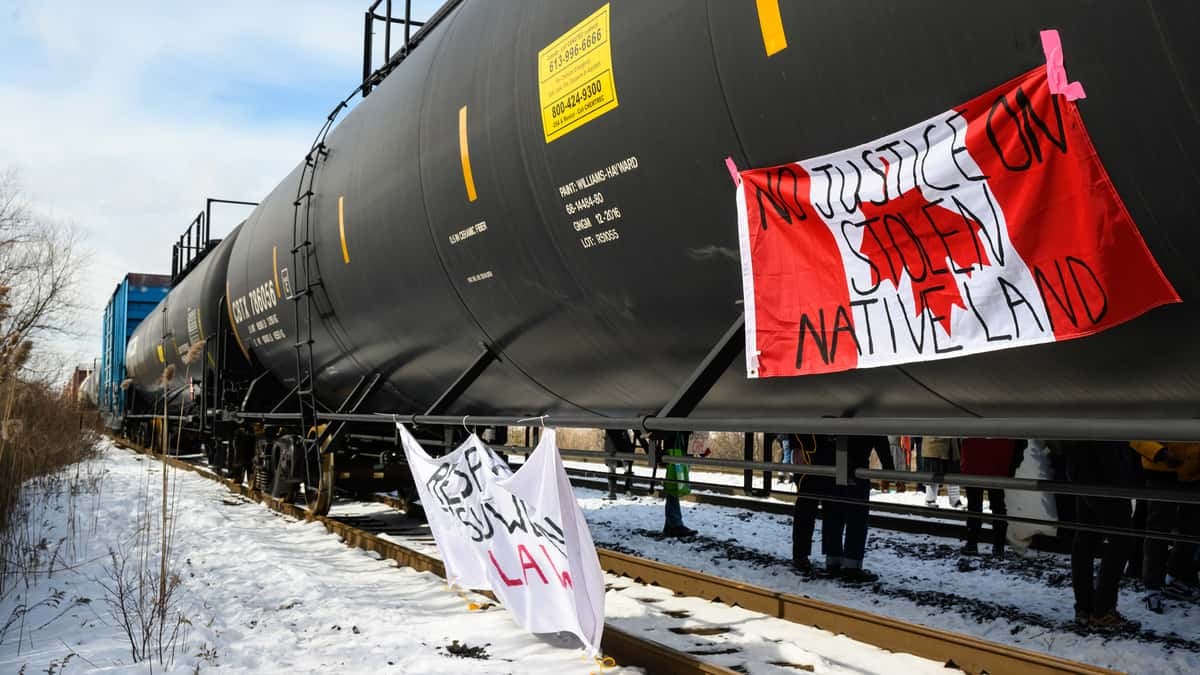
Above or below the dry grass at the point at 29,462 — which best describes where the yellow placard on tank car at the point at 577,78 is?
above

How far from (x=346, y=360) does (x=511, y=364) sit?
2.94 metres

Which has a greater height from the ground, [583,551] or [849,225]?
[849,225]

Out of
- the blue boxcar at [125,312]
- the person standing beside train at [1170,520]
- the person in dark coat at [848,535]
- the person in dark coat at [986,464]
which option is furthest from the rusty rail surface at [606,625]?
the blue boxcar at [125,312]

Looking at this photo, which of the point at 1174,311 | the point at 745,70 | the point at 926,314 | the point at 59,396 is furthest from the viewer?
the point at 59,396

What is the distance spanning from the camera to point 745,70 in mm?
3236

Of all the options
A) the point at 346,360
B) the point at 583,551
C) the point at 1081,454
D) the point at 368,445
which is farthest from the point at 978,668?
the point at 368,445

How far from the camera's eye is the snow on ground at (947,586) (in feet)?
16.7

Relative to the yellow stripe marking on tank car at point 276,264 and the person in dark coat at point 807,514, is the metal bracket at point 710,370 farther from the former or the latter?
the yellow stripe marking on tank car at point 276,264

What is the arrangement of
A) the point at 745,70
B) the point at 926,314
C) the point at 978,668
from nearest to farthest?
the point at 926,314 → the point at 745,70 → the point at 978,668

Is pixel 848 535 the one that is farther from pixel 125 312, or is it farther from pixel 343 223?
pixel 125 312

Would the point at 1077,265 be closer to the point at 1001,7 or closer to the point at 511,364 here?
the point at 1001,7

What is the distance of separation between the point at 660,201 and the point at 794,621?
3.13 m

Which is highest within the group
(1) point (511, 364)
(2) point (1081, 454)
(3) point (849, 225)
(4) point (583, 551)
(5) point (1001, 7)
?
(5) point (1001, 7)

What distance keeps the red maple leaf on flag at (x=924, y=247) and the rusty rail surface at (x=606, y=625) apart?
211cm
